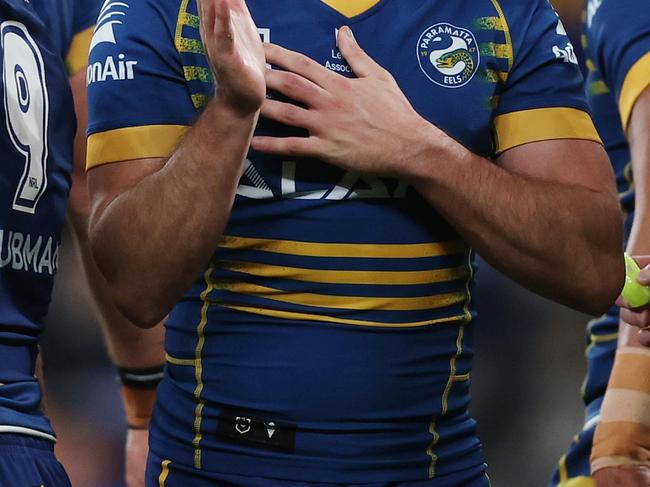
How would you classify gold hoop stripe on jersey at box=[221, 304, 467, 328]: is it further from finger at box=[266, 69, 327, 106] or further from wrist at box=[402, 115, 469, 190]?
finger at box=[266, 69, 327, 106]

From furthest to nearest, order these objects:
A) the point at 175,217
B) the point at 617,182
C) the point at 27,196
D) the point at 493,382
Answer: the point at 493,382 → the point at 617,182 → the point at 27,196 → the point at 175,217

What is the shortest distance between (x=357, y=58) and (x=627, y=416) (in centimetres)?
97

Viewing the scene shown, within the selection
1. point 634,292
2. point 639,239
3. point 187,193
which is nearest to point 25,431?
point 187,193

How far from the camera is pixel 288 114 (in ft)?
6.19

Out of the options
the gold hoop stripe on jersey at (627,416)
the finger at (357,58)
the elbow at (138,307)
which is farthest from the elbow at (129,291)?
the gold hoop stripe on jersey at (627,416)

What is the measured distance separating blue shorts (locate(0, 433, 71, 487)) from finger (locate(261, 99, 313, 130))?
65 centimetres

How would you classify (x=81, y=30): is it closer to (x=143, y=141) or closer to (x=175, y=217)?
(x=143, y=141)

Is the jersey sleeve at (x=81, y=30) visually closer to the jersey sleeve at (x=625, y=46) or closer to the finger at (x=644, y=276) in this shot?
the jersey sleeve at (x=625, y=46)

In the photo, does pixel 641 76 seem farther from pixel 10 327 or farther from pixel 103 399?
pixel 103 399

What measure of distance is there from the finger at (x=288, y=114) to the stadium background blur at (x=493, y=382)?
315cm

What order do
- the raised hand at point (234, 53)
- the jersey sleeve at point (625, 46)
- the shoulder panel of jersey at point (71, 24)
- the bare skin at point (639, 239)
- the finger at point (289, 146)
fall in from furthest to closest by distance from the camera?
the jersey sleeve at point (625, 46)
the bare skin at point (639, 239)
the shoulder panel of jersey at point (71, 24)
the finger at point (289, 146)
the raised hand at point (234, 53)

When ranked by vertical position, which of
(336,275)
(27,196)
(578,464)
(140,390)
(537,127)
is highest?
(537,127)

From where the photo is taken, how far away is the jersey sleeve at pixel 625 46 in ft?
8.25

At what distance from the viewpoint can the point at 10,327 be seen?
2033mm
